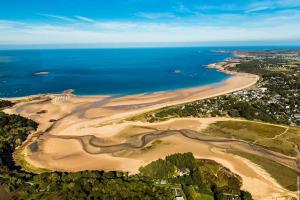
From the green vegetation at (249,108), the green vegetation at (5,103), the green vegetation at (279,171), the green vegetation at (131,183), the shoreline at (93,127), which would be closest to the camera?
the green vegetation at (131,183)

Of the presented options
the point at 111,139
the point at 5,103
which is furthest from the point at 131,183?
the point at 5,103

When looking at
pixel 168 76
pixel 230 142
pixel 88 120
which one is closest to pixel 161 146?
pixel 230 142

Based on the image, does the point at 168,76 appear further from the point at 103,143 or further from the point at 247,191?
the point at 247,191

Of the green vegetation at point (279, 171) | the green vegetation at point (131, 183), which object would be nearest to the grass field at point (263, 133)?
the green vegetation at point (279, 171)

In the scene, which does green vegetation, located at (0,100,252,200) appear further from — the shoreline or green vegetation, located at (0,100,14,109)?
green vegetation, located at (0,100,14,109)

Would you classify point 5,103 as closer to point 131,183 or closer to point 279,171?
point 131,183

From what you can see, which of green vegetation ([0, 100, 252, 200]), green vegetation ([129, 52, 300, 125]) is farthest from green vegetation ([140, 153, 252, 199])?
green vegetation ([129, 52, 300, 125])

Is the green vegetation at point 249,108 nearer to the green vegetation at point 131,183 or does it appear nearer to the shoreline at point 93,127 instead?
the shoreline at point 93,127
